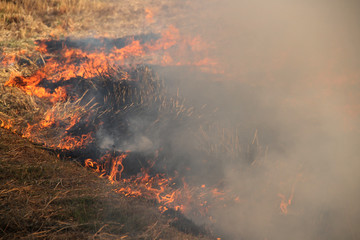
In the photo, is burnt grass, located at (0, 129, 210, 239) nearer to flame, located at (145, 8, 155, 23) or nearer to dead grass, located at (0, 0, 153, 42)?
dead grass, located at (0, 0, 153, 42)

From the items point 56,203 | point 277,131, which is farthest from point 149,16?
point 56,203

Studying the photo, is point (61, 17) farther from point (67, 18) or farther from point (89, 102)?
point (89, 102)

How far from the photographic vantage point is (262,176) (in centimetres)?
382

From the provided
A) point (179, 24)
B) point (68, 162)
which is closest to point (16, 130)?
point (68, 162)

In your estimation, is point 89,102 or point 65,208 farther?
point 89,102

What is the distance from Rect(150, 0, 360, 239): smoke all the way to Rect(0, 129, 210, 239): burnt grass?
1231 mm

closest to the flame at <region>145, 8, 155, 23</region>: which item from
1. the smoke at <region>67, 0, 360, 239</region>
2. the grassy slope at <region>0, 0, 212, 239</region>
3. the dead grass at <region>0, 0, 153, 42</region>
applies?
the dead grass at <region>0, 0, 153, 42</region>

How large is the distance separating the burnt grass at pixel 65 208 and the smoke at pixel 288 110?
123 centimetres

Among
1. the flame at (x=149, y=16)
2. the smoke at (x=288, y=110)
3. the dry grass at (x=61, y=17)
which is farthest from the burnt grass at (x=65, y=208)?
the flame at (x=149, y=16)

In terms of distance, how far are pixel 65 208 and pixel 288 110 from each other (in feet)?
15.1

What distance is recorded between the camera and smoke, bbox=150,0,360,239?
11.2 ft

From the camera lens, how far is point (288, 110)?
5105mm

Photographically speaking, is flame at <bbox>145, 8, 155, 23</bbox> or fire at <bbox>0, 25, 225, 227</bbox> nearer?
fire at <bbox>0, 25, 225, 227</bbox>

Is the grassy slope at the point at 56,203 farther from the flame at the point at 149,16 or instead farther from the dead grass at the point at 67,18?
the flame at the point at 149,16
